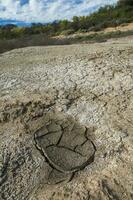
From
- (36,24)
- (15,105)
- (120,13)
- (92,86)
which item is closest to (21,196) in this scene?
(15,105)

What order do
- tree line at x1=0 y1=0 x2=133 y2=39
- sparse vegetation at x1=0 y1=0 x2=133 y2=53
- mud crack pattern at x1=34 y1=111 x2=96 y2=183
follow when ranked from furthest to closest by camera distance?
1. tree line at x1=0 y1=0 x2=133 y2=39
2. sparse vegetation at x1=0 y1=0 x2=133 y2=53
3. mud crack pattern at x1=34 y1=111 x2=96 y2=183

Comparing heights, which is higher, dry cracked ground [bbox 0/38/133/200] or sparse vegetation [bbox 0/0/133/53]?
dry cracked ground [bbox 0/38/133/200]

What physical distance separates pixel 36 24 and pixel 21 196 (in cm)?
3626

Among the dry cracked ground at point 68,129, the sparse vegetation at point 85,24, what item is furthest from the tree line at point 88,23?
the dry cracked ground at point 68,129

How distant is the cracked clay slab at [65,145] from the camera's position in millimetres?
4270

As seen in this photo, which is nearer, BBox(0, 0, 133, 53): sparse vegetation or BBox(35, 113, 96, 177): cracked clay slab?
BBox(35, 113, 96, 177): cracked clay slab

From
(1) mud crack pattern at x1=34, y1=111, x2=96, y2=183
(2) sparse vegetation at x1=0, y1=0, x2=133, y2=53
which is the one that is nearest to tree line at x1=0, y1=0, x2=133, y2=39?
(2) sparse vegetation at x1=0, y1=0, x2=133, y2=53

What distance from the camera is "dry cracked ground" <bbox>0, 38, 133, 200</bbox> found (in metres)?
4.01

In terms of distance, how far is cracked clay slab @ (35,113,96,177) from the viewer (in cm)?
427

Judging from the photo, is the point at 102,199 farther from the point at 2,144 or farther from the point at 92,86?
the point at 92,86

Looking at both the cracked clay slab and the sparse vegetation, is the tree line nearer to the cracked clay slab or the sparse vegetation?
the sparse vegetation

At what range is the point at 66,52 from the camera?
695 centimetres

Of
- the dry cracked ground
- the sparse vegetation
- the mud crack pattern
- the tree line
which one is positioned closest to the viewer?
the dry cracked ground

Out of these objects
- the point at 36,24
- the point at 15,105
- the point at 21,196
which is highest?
the point at 15,105
